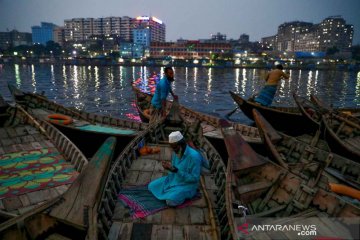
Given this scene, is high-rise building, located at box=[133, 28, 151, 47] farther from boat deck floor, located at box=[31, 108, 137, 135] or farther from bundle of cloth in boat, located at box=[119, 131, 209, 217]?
bundle of cloth in boat, located at box=[119, 131, 209, 217]

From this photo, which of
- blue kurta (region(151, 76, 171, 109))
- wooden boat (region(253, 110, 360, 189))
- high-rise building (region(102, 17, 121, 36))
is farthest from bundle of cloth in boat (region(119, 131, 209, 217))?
high-rise building (region(102, 17, 121, 36))

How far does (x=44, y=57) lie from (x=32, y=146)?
14459cm

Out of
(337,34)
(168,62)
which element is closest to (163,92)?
(168,62)

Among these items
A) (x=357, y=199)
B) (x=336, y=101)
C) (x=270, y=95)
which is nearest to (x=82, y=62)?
(x=336, y=101)

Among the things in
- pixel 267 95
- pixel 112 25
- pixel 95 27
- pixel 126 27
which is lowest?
pixel 267 95

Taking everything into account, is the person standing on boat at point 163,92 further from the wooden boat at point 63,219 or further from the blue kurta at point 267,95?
the blue kurta at point 267,95

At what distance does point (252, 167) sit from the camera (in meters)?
7.04

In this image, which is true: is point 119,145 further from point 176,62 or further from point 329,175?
point 176,62

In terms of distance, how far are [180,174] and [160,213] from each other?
0.95m

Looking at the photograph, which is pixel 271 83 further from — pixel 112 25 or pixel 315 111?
pixel 112 25

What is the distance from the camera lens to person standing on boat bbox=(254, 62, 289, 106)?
14.4m

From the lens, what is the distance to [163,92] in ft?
36.7

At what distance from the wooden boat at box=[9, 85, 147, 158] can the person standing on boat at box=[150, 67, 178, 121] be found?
1.58m

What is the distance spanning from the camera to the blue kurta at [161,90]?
10.9 meters
